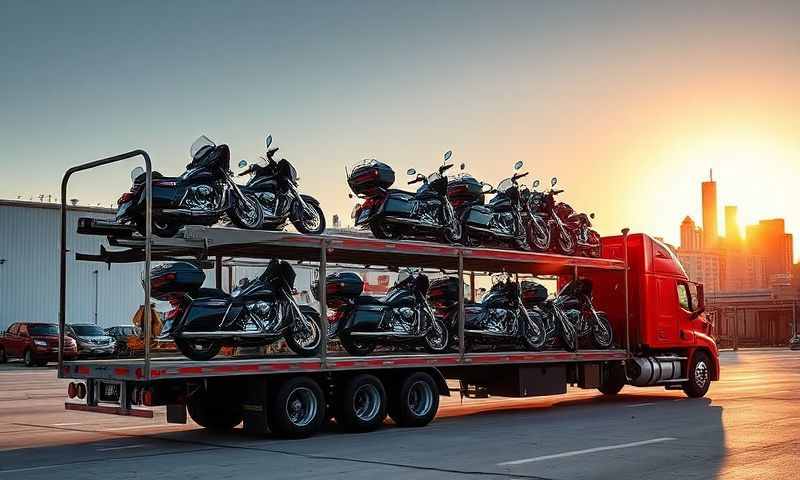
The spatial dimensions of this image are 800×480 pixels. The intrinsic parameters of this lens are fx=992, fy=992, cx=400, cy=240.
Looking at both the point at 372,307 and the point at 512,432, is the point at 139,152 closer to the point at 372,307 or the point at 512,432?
the point at 372,307

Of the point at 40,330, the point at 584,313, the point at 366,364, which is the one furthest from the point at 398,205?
the point at 40,330

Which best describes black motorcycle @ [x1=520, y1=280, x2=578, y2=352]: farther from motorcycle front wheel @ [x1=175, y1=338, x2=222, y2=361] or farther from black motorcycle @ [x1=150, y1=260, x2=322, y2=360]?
motorcycle front wheel @ [x1=175, y1=338, x2=222, y2=361]

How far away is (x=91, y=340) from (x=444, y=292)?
22776 millimetres

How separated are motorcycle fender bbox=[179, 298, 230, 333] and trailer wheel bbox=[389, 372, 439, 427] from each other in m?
3.09

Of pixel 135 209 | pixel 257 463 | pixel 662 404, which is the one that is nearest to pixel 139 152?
pixel 135 209

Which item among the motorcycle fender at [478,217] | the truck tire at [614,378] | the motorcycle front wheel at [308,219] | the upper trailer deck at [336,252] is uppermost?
the motorcycle fender at [478,217]

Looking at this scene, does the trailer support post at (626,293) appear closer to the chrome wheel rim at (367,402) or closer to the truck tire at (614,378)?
the truck tire at (614,378)

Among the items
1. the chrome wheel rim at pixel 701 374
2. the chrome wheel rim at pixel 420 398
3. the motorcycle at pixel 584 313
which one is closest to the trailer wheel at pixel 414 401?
the chrome wheel rim at pixel 420 398

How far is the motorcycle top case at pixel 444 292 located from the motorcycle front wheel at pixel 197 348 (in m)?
4.67

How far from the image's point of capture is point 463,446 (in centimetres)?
1262

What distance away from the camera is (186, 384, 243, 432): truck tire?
14002 mm

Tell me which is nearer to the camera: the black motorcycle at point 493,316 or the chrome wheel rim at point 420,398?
the chrome wheel rim at point 420,398

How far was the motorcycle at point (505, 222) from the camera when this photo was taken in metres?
17.8

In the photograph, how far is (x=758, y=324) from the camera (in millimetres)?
129500
